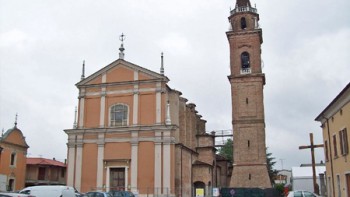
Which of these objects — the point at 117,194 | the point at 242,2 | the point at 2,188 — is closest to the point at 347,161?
the point at 117,194

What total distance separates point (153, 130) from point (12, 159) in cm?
1657

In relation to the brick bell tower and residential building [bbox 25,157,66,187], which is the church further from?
residential building [bbox 25,157,66,187]

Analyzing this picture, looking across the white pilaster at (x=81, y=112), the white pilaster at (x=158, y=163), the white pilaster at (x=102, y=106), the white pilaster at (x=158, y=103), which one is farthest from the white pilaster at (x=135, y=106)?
the white pilaster at (x=81, y=112)

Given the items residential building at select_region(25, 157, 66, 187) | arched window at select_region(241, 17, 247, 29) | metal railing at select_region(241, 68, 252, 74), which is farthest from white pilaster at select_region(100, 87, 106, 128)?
residential building at select_region(25, 157, 66, 187)

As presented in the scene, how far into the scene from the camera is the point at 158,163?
3278 cm

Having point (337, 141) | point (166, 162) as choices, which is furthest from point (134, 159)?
point (337, 141)

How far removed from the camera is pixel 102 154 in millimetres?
34375

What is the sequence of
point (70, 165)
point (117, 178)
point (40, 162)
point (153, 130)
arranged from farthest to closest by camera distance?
point (40, 162), point (70, 165), point (117, 178), point (153, 130)

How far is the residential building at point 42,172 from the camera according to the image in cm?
4797

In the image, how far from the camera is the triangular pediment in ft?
116

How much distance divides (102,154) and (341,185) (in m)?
19.8

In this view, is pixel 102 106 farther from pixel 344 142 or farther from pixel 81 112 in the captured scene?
pixel 344 142

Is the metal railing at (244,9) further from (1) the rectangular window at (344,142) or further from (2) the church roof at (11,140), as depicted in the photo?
(2) the church roof at (11,140)

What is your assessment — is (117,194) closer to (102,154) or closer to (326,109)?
(102,154)
